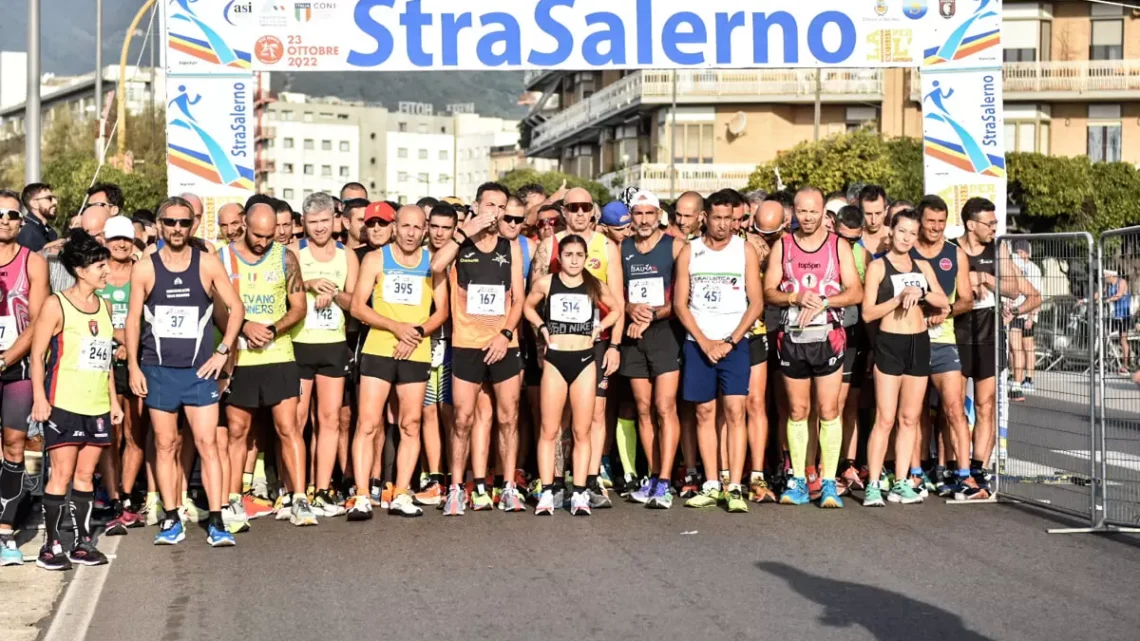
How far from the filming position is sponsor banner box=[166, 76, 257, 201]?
13.9 meters

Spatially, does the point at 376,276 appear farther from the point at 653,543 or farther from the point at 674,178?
the point at 674,178

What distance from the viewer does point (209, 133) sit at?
45.8ft

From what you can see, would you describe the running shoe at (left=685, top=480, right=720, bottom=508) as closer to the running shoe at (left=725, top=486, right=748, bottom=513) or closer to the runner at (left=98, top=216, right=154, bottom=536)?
the running shoe at (left=725, top=486, right=748, bottom=513)

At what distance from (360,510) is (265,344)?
50.7 inches

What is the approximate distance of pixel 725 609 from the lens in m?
7.43

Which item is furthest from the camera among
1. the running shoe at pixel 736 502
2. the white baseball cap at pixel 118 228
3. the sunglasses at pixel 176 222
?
the running shoe at pixel 736 502

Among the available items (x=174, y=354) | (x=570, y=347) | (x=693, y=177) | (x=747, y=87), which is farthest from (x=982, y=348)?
(x=747, y=87)

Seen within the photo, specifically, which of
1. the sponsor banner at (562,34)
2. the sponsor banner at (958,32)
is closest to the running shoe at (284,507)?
the sponsor banner at (562,34)

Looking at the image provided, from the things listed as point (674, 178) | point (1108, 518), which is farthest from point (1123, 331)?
point (674, 178)

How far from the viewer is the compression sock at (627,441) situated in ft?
39.5

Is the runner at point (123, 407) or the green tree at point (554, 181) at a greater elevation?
the green tree at point (554, 181)

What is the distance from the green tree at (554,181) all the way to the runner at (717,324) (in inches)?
2126

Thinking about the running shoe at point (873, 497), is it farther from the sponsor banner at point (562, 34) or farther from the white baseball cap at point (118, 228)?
the white baseball cap at point (118, 228)

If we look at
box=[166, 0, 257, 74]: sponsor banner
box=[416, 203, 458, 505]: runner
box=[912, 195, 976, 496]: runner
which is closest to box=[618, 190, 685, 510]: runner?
box=[416, 203, 458, 505]: runner
